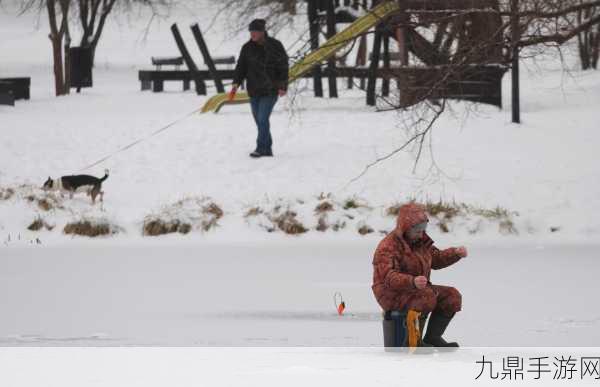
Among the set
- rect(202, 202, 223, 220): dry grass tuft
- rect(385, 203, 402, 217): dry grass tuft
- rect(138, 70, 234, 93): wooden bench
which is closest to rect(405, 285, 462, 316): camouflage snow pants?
rect(385, 203, 402, 217): dry grass tuft

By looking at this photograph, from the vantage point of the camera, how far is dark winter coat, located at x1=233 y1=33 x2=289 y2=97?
19500 mm

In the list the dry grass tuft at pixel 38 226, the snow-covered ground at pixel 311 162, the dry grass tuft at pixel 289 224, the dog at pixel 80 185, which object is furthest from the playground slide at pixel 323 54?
the dry grass tuft at pixel 38 226

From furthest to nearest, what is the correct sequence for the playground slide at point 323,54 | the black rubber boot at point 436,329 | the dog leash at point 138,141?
the dog leash at point 138,141
the playground slide at point 323,54
the black rubber boot at point 436,329

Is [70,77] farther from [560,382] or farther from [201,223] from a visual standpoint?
[560,382]

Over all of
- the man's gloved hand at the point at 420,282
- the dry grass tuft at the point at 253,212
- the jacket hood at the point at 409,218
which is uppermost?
the jacket hood at the point at 409,218

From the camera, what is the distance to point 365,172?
19938mm

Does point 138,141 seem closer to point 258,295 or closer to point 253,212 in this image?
point 253,212

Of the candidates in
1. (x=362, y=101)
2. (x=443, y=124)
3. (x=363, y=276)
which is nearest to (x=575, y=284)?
(x=363, y=276)

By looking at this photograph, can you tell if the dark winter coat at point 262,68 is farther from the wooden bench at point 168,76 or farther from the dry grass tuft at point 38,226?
Answer: the wooden bench at point 168,76

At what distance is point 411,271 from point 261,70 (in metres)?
10.9

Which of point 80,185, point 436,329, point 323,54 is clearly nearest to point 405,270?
point 436,329

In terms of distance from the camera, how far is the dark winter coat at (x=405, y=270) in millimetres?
9008

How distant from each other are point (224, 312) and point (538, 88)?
831 inches

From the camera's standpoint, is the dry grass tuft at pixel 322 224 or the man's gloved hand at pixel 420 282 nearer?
the man's gloved hand at pixel 420 282
